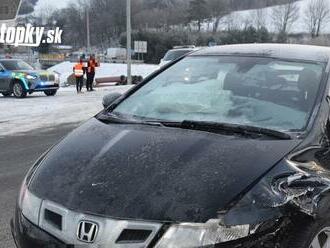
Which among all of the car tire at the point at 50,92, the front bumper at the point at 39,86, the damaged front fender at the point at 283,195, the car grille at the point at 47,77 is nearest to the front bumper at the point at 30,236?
the damaged front fender at the point at 283,195

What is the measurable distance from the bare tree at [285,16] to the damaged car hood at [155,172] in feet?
331

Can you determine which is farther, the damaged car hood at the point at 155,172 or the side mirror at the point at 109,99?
the side mirror at the point at 109,99

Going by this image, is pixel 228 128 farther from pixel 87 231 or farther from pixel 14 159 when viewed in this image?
pixel 14 159

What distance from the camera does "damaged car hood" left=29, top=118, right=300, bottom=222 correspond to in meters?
2.69

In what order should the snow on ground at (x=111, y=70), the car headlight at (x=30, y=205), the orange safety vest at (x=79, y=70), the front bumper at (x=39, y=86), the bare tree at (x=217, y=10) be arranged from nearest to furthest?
the car headlight at (x=30, y=205), the front bumper at (x=39, y=86), the orange safety vest at (x=79, y=70), the snow on ground at (x=111, y=70), the bare tree at (x=217, y=10)

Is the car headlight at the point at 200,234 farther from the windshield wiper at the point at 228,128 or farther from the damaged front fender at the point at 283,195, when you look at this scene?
the windshield wiper at the point at 228,128

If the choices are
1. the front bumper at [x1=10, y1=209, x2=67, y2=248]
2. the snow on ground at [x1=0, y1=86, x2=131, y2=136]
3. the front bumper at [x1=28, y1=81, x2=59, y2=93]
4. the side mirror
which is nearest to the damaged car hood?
the front bumper at [x1=10, y1=209, x2=67, y2=248]

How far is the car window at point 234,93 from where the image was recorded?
3.65 metres

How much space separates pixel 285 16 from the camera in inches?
4377

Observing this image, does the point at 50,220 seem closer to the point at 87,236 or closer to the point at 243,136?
the point at 87,236

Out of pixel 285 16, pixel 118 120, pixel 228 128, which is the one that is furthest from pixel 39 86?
pixel 285 16

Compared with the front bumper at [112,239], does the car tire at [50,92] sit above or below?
below

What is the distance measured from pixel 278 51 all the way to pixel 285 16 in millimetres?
110721

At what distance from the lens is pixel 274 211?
8.86ft
